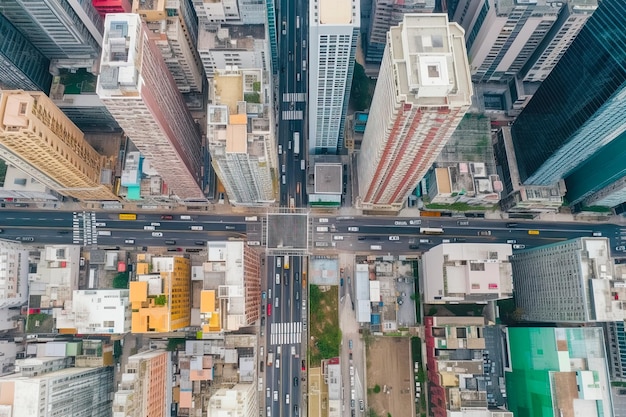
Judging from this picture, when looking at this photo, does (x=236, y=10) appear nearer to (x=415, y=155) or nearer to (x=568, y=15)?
(x=415, y=155)

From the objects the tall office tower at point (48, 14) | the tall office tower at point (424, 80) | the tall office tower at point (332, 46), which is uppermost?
the tall office tower at point (48, 14)

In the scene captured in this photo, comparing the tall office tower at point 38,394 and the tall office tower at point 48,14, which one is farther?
the tall office tower at point 48,14

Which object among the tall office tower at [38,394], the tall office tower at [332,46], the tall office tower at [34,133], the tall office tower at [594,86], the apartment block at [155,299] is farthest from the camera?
the apartment block at [155,299]

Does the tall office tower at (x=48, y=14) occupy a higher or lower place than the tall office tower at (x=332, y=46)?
higher

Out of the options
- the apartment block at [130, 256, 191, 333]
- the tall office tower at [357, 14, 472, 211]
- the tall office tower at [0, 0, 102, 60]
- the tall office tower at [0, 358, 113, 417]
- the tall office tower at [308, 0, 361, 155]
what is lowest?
the tall office tower at [0, 358, 113, 417]

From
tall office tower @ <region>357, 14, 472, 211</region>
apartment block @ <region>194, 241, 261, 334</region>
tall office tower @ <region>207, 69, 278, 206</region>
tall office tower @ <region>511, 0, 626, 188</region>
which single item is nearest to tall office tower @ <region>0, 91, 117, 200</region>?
tall office tower @ <region>207, 69, 278, 206</region>

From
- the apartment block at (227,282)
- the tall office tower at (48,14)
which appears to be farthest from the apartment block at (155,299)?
the tall office tower at (48,14)

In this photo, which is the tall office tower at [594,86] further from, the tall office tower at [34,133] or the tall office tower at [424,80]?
the tall office tower at [34,133]

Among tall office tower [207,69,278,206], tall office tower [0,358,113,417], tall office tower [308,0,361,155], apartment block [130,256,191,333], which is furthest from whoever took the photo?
apartment block [130,256,191,333]

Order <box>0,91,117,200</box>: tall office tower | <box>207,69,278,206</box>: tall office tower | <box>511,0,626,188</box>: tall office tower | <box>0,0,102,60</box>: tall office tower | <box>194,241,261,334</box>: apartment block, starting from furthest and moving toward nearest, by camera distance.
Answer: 1. <box>194,241,261,334</box>: apartment block
2. <box>0,0,102,60</box>: tall office tower
3. <box>207,69,278,206</box>: tall office tower
4. <box>511,0,626,188</box>: tall office tower
5. <box>0,91,117,200</box>: tall office tower

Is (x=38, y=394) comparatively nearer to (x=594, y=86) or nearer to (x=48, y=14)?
(x=48, y=14)

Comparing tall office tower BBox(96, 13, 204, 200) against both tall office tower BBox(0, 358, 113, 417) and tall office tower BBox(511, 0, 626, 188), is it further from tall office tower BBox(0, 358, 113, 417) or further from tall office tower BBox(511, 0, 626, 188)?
tall office tower BBox(511, 0, 626, 188)

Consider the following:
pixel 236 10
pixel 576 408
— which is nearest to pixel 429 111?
pixel 236 10
